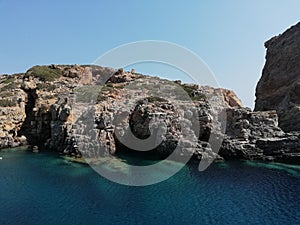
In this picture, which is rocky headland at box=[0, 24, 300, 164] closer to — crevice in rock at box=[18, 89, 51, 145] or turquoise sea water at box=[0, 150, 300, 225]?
crevice in rock at box=[18, 89, 51, 145]

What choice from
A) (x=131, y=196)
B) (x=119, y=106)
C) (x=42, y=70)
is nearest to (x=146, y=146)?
(x=119, y=106)

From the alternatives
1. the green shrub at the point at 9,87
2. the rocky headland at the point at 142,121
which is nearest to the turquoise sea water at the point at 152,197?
the rocky headland at the point at 142,121

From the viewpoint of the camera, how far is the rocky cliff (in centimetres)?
4731

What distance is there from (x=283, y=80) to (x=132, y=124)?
46487mm

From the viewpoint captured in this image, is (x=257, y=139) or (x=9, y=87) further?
(x=9, y=87)

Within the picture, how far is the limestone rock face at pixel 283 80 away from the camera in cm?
6086

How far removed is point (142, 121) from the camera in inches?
2093

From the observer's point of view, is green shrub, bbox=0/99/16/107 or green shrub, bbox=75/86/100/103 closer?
green shrub, bbox=0/99/16/107

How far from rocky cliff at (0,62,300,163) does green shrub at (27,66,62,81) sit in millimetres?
2036

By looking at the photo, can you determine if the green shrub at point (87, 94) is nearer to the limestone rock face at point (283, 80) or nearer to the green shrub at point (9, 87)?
the green shrub at point (9, 87)

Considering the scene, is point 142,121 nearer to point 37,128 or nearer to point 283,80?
point 37,128

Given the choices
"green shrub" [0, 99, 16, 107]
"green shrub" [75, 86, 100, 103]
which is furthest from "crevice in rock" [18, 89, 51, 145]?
"green shrub" [75, 86, 100, 103]

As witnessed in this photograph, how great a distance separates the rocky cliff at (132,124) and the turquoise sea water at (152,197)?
7025 mm

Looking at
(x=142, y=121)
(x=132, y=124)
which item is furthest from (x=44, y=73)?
(x=142, y=121)
